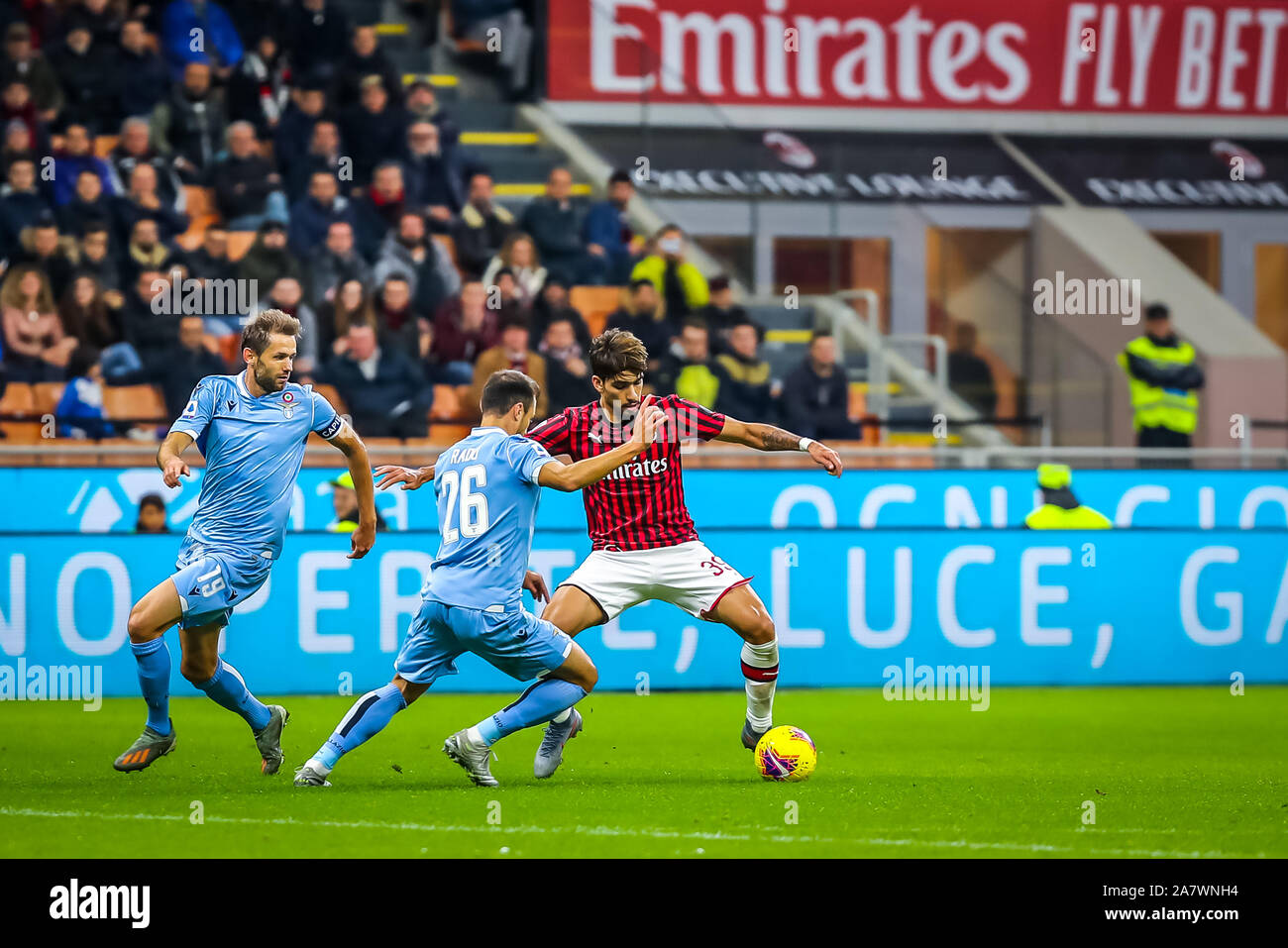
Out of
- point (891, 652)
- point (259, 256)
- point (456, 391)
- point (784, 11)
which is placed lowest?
point (891, 652)

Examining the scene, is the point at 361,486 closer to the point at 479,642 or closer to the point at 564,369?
the point at 479,642

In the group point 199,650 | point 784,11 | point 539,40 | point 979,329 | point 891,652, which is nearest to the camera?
point 199,650

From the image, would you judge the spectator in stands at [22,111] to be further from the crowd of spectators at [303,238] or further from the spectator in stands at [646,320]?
the spectator in stands at [646,320]

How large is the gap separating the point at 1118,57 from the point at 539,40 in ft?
25.1

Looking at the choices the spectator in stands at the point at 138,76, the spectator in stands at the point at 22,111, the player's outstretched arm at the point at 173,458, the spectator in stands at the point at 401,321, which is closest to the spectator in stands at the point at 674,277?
the spectator in stands at the point at 401,321

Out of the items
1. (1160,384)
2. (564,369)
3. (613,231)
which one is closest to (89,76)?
(613,231)

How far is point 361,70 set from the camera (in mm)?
15891

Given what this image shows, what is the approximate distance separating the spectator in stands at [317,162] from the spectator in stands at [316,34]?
1.21m

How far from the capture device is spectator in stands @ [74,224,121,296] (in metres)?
Result: 14.0

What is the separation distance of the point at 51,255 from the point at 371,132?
9.89ft

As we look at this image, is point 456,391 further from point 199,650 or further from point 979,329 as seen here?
point 199,650

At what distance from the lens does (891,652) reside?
11.7 m

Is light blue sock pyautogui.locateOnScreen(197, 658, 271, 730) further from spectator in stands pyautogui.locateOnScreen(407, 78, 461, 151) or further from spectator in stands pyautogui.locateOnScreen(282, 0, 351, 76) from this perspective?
spectator in stands pyautogui.locateOnScreen(282, 0, 351, 76)
